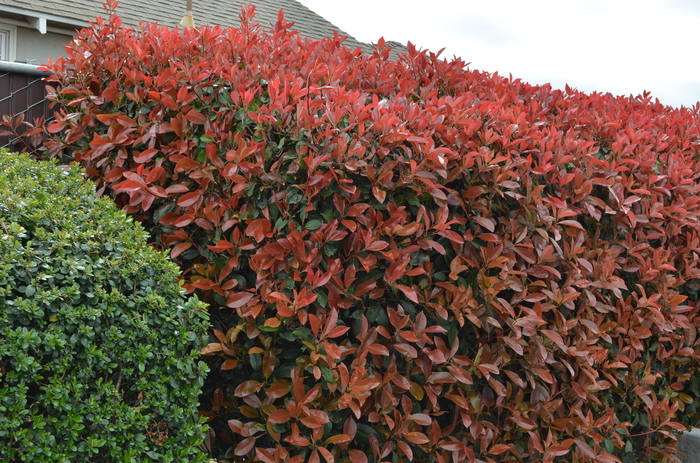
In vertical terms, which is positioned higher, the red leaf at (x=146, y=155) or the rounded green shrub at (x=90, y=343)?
the red leaf at (x=146, y=155)

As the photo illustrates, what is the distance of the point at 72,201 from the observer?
3250 mm

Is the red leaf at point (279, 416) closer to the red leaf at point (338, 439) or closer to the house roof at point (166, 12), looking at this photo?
the red leaf at point (338, 439)

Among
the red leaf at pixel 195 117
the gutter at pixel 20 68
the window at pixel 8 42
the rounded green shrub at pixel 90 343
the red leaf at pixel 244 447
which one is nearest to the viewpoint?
the rounded green shrub at pixel 90 343

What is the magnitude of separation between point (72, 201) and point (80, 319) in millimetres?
845

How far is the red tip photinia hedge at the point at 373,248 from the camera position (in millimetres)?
3117

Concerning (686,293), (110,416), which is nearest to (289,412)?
(110,416)

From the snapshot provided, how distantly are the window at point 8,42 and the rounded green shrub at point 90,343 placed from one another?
36.3 ft

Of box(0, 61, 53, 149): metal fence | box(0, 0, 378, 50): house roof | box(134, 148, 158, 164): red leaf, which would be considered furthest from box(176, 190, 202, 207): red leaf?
box(0, 0, 378, 50): house roof

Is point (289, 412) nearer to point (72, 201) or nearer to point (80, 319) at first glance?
point (80, 319)

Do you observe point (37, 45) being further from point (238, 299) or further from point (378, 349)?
point (378, 349)

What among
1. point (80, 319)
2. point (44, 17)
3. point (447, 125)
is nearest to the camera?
point (80, 319)

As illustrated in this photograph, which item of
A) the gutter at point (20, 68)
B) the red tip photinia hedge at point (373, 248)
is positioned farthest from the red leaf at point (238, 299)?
the gutter at point (20, 68)

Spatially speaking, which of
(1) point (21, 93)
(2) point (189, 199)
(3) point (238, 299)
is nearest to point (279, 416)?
(3) point (238, 299)

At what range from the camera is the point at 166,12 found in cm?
1477
